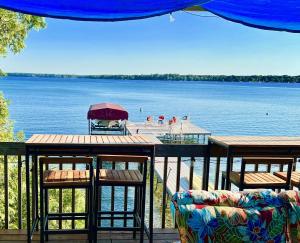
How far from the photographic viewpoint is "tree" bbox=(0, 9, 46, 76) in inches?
311

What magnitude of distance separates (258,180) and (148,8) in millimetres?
1815

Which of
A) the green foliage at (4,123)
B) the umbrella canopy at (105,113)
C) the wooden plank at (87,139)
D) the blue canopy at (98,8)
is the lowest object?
the umbrella canopy at (105,113)

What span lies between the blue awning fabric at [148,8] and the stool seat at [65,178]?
1277 mm

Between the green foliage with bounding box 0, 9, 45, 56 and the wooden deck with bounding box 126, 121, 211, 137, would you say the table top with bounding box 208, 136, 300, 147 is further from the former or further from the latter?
the wooden deck with bounding box 126, 121, 211, 137

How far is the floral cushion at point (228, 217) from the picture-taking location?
188 cm

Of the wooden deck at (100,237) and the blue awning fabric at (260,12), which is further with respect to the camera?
the wooden deck at (100,237)

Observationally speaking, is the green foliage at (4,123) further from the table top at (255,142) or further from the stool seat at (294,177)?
the stool seat at (294,177)

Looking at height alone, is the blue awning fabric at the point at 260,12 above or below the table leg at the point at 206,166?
above

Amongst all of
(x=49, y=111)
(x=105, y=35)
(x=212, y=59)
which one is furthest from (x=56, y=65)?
(x=212, y=59)

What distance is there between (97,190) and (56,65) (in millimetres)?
57564

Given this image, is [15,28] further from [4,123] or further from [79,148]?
[79,148]

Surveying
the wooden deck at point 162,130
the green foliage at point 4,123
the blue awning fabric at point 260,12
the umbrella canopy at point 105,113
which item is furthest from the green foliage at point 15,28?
the wooden deck at point 162,130

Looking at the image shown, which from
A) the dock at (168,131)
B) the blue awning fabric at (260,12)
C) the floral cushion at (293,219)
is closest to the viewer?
the floral cushion at (293,219)

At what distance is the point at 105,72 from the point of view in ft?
197
